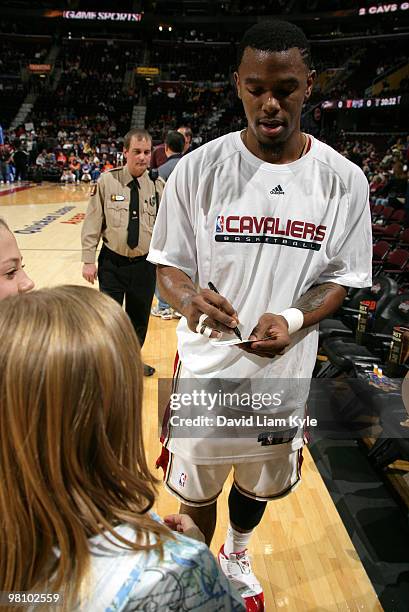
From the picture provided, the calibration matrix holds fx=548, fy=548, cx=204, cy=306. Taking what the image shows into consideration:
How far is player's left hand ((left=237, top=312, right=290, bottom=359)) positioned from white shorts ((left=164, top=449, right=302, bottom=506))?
1.53ft

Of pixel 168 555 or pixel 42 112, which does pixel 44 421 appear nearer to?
pixel 168 555

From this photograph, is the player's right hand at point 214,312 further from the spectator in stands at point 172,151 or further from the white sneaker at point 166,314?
the white sneaker at point 166,314

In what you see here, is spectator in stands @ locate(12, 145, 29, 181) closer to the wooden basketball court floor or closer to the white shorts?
the wooden basketball court floor

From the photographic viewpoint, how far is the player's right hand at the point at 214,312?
4.61ft

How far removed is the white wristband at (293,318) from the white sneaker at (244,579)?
1.02 meters

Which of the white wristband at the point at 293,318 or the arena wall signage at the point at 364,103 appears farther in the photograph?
the arena wall signage at the point at 364,103

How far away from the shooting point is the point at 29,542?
78cm

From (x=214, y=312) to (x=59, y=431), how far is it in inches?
27.3

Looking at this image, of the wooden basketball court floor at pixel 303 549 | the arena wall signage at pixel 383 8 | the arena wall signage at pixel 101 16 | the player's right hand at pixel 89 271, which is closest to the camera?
the wooden basketball court floor at pixel 303 549

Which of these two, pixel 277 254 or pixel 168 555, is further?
pixel 277 254

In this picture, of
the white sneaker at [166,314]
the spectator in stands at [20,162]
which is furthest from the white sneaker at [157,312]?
the spectator in stands at [20,162]

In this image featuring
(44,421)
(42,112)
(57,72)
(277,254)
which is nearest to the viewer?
(44,421)

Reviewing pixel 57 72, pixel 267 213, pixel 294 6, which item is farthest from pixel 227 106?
pixel 267 213

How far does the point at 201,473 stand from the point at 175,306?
0.55 meters
